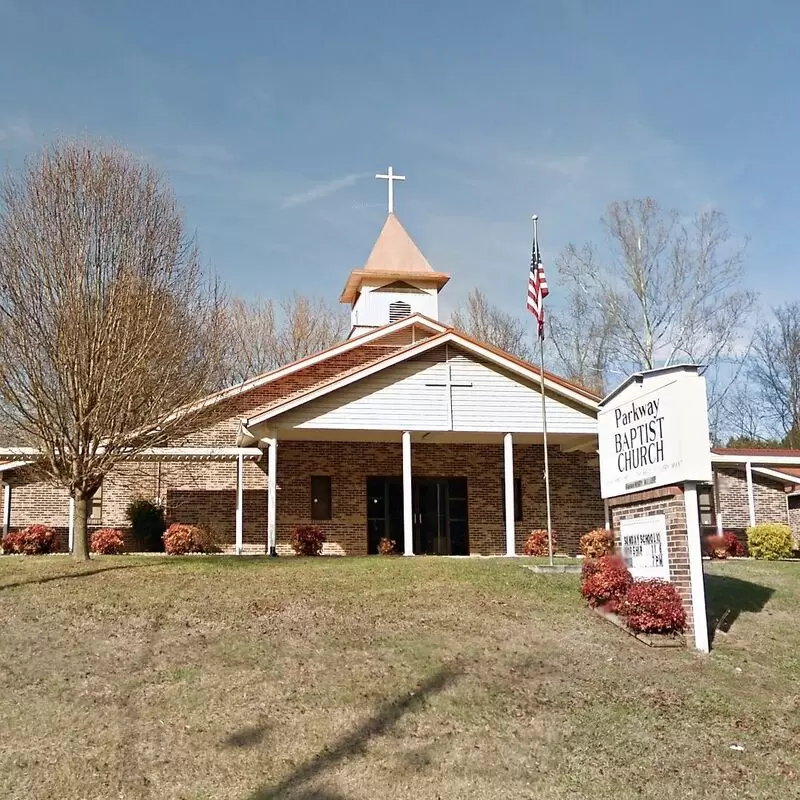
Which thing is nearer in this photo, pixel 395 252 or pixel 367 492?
pixel 367 492

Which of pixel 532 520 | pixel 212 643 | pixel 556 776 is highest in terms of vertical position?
pixel 532 520

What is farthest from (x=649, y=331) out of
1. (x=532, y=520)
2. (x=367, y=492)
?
(x=367, y=492)

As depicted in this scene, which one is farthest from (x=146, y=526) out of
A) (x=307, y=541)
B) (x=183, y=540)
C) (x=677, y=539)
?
(x=677, y=539)

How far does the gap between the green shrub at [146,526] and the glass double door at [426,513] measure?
5404 mm

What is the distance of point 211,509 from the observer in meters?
24.2

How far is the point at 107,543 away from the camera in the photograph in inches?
822

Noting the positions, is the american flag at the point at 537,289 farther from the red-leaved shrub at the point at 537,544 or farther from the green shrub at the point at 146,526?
the green shrub at the point at 146,526

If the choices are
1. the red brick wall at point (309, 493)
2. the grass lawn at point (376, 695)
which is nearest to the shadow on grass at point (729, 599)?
the grass lawn at point (376, 695)

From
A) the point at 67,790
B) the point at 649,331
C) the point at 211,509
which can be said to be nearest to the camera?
the point at 67,790

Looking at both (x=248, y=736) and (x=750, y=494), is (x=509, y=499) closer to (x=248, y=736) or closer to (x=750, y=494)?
(x=750, y=494)

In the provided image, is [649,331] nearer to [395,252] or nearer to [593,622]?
[395,252]

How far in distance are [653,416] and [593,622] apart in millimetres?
3027

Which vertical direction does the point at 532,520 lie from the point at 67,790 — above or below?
above

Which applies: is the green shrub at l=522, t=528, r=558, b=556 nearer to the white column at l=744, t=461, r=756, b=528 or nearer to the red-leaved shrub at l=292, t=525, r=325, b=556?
Result: the red-leaved shrub at l=292, t=525, r=325, b=556
